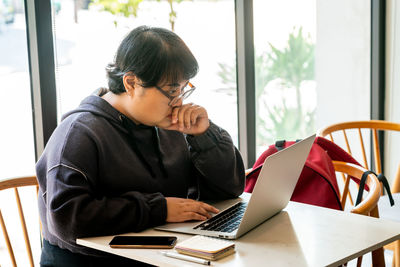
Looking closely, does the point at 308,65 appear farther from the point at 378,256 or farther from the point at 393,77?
the point at 378,256

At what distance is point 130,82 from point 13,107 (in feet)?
2.65

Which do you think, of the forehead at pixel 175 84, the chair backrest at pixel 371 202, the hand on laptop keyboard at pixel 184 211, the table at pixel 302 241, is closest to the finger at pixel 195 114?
the forehead at pixel 175 84

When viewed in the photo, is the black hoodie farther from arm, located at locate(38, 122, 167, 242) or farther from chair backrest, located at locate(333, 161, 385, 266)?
chair backrest, located at locate(333, 161, 385, 266)

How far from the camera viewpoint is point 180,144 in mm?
1570

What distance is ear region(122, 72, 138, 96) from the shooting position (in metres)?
1.36

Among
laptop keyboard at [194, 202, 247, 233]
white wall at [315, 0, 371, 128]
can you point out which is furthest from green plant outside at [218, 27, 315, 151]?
laptop keyboard at [194, 202, 247, 233]

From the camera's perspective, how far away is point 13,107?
198 centimetres

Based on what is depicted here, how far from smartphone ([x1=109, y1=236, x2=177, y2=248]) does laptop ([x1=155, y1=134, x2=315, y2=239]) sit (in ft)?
0.25

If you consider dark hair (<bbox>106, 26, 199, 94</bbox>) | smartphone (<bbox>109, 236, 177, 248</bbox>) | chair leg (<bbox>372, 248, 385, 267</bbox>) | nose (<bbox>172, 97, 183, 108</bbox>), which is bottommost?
chair leg (<bbox>372, 248, 385, 267</bbox>)

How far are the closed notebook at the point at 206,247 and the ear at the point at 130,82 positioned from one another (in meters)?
0.46

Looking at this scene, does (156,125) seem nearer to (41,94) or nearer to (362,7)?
(41,94)

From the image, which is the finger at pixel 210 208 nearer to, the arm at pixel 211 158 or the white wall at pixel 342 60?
the arm at pixel 211 158

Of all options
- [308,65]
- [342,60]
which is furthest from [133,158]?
[342,60]

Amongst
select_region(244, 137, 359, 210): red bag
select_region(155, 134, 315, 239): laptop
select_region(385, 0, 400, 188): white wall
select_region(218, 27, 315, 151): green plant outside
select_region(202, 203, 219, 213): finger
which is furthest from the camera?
select_region(385, 0, 400, 188): white wall
